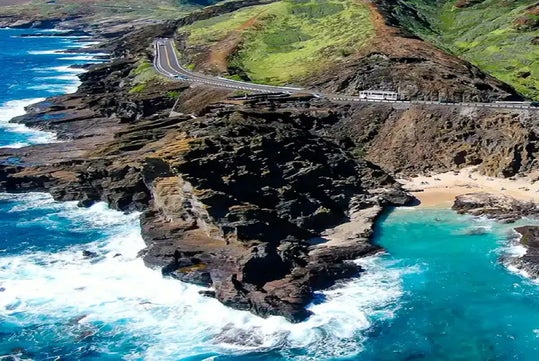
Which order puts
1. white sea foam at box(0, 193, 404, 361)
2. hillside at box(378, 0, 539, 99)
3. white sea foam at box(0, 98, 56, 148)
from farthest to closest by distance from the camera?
hillside at box(378, 0, 539, 99)
white sea foam at box(0, 98, 56, 148)
white sea foam at box(0, 193, 404, 361)

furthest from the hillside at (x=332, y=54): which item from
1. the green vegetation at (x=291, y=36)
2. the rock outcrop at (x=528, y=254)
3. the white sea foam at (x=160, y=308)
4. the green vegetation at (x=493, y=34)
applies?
the white sea foam at (x=160, y=308)

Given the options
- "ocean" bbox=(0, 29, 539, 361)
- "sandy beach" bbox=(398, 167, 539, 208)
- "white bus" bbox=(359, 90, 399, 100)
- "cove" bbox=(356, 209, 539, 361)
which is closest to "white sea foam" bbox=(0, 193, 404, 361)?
"ocean" bbox=(0, 29, 539, 361)

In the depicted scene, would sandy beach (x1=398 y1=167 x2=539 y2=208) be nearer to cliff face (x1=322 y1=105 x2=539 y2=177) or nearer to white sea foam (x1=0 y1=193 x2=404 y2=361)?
cliff face (x1=322 y1=105 x2=539 y2=177)

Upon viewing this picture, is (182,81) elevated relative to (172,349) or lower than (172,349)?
elevated

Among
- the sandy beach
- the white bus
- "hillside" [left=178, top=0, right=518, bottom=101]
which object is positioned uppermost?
"hillside" [left=178, top=0, right=518, bottom=101]

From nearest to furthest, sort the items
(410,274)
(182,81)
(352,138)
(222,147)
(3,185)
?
(410,274) < (222,147) < (3,185) < (352,138) < (182,81)

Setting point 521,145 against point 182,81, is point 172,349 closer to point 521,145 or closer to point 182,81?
point 521,145

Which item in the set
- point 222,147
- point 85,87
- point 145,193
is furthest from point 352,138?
point 85,87
